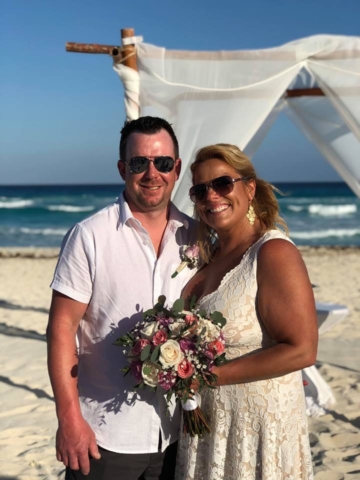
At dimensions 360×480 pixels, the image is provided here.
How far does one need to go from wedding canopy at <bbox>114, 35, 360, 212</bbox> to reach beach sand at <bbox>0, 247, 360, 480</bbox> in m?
2.01

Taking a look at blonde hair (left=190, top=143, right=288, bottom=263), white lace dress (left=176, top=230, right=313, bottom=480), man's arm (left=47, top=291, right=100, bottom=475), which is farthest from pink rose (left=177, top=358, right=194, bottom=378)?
blonde hair (left=190, top=143, right=288, bottom=263)

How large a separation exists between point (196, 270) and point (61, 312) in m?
0.60

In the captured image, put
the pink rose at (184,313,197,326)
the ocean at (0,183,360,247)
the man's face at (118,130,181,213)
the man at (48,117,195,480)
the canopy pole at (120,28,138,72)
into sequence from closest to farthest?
the pink rose at (184,313,197,326), the man at (48,117,195,480), the man's face at (118,130,181,213), the canopy pole at (120,28,138,72), the ocean at (0,183,360,247)

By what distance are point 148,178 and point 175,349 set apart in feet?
2.30

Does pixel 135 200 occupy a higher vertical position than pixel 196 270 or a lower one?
higher

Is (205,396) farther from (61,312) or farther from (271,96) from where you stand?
(271,96)

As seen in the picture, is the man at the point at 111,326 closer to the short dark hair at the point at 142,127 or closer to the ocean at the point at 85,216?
the short dark hair at the point at 142,127

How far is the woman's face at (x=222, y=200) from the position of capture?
248 centimetres

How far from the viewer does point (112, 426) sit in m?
2.36

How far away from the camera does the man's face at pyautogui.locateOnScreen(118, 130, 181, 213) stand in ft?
8.01

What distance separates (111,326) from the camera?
2375 mm

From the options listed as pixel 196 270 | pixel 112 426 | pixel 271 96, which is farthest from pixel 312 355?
pixel 271 96

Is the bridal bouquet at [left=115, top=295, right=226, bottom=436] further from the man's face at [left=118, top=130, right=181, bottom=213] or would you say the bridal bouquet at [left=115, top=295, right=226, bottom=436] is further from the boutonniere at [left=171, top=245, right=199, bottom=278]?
the man's face at [left=118, top=130, right=181, bottom=213]

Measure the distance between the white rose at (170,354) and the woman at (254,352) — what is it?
159mm
